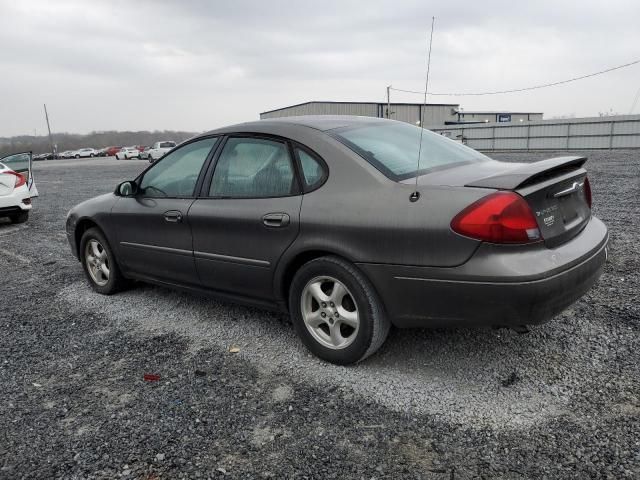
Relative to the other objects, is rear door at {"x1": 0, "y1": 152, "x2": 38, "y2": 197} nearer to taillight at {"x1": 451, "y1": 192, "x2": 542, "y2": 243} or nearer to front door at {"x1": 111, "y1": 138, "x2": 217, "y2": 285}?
front door at {"x1": 111, "y1": 138, "x2": 217, "y2": 285}

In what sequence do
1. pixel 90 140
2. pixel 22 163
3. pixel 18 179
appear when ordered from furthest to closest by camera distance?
pixel 90 140, pixel 22 163, pixel 18 179

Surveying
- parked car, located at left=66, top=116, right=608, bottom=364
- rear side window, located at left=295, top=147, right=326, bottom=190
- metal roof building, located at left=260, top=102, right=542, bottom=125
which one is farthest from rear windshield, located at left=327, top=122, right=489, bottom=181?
metal roof building, located at left=260, top=102, right=542, bottom=125

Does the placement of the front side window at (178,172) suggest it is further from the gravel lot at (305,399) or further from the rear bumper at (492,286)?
the rear bumper at (492,286)

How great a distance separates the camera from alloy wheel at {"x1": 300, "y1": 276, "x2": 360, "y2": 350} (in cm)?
314

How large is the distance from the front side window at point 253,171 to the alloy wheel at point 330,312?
0.64 meters

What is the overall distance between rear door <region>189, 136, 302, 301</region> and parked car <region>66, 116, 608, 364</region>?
0.01 metres

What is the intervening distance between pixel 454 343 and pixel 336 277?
3.38ft

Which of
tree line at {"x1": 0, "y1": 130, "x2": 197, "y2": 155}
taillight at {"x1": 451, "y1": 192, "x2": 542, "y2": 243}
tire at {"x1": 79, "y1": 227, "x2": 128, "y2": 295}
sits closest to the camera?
taillight at {"x1": 451, "y1": 192, "x2": 542, "y2": 243}

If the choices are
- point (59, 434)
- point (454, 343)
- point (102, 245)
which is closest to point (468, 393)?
point (454, 343)

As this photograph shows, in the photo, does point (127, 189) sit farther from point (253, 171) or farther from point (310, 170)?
point (310, 170)

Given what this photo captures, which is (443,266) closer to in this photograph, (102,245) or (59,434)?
(59,434)

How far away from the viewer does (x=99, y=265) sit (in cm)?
504

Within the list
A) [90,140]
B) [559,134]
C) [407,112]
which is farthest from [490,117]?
[90,140]

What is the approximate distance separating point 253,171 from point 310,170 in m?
0.53
